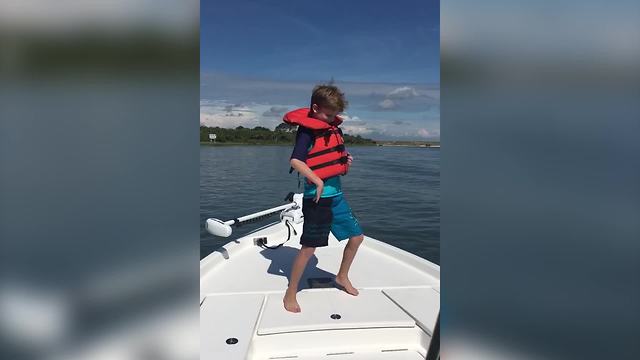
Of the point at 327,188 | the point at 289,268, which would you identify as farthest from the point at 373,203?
the point at 327,188

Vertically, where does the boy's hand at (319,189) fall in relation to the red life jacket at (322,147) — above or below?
below

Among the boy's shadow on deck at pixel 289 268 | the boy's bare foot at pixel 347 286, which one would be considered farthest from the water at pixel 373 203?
the boy's bare foot at pixel 347 286

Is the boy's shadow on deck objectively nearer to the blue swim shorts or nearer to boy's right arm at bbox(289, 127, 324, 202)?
the blue swim shorts

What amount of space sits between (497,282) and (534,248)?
8cm

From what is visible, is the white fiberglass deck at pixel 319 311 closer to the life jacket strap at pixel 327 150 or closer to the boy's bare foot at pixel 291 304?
the boy's bare foot at pixel 291 304

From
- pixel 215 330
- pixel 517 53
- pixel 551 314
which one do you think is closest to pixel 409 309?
pixel 215 330

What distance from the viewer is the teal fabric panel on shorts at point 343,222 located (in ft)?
9.09

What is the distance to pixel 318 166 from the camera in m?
2.62

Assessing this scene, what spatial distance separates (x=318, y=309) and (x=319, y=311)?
34mm

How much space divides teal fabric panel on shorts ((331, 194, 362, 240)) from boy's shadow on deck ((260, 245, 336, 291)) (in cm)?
55

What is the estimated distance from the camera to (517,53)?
1.92 ft

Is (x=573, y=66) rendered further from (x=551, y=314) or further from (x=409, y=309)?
(x=409, y=309)

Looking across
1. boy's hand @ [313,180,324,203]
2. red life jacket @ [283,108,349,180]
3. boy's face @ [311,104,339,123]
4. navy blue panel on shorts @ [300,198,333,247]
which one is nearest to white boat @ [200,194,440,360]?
navy blue panel on shorts @ [300,198,333,247]

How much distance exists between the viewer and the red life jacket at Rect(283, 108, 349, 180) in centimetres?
257
